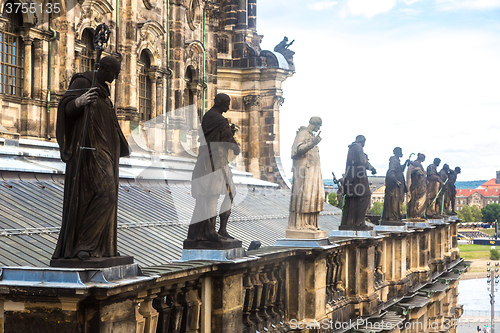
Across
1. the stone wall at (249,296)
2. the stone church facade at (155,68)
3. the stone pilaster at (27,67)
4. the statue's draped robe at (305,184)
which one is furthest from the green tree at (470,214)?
the statue's draped robe at (305,184)

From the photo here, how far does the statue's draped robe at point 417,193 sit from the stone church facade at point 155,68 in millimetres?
9090

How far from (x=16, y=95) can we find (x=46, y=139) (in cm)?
158

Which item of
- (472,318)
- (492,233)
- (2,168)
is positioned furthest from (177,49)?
(492,233)

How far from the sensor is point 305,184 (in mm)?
13406

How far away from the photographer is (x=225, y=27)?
41312mm

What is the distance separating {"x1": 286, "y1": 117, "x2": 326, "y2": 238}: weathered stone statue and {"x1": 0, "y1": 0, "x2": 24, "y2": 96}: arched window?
1126 cm

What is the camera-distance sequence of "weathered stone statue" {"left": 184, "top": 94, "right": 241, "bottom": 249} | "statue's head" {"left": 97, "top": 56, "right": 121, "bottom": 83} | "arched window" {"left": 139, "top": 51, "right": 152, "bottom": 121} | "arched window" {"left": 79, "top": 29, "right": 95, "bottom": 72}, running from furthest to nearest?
"arched window" {"left": 139, "top": 51, "right": 152, "bottom": 121}, "arched window" {"left": 79, "top": 29, "right": 95, "bottom": 72}, "weathered stone statue" {"left": 184, "top": 94, "right": 241, "bottom": 249}, "statue's head" {"left": 97, "top": 56, "right": 121, "bottom": 83}

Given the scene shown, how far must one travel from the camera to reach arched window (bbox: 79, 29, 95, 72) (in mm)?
24234

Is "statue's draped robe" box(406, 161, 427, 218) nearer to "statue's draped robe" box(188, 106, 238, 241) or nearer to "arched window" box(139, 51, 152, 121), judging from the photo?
"arched window" box(139, 51, 152, 121)

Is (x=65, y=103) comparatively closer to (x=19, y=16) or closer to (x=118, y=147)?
(x=118, y=147)

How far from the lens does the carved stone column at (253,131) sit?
133ft

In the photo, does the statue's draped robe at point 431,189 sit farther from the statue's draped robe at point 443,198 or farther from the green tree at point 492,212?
the green tree at point 492,212

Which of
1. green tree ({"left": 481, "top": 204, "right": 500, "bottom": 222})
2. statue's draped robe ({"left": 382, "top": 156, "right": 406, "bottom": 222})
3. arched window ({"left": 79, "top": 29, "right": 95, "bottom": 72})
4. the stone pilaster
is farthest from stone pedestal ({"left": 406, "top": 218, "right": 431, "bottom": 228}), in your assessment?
green tree ({"left": 481, "top": 204, "right": 500, "bottom": 222})

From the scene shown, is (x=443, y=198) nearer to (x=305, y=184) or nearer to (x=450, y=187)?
(x=450, y=187)
